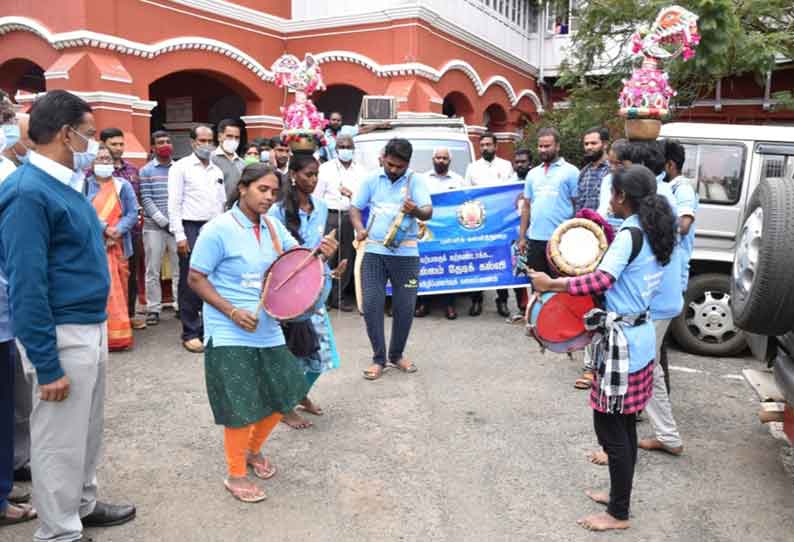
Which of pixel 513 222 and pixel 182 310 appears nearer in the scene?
pixel 182 310

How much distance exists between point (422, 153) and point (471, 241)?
1.30 m

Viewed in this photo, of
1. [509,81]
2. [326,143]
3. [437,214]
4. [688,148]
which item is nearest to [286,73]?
[326,143]

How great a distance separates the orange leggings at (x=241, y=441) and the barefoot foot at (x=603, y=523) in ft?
5.44

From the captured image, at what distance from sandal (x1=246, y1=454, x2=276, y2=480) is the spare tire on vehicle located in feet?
8.66

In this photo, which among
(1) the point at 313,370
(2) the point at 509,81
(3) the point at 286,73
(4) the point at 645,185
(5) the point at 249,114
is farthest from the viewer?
(2) the point at 509,81

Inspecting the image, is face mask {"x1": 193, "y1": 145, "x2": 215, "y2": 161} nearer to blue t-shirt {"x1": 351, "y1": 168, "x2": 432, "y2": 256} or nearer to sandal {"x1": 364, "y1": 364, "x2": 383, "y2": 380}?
blue t-shirt {"x1": 351, "y1": 168, "x2": 432, "y2": 256}

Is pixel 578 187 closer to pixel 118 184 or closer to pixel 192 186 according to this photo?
pixel 192 186

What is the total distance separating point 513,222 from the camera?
26.1 ft

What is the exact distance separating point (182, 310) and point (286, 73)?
11.9 feet

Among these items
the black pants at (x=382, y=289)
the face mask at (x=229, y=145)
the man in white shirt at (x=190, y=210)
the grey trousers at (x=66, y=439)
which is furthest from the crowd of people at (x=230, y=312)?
the face mask at (x=229, y=145)

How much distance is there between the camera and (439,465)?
3990 mm

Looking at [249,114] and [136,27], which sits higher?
[136,27]

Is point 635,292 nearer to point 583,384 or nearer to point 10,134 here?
point 583,384

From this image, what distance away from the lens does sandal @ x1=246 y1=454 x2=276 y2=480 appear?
380cm
